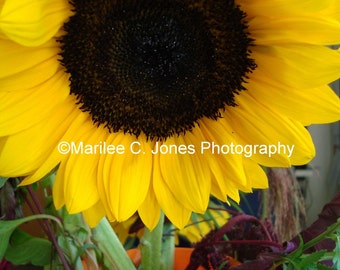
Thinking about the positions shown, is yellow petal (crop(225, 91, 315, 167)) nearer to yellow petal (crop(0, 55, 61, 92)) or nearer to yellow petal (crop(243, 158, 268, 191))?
yellow petal (crop(243, 158, 268, 191))

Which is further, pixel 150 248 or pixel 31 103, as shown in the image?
pixel 150 248

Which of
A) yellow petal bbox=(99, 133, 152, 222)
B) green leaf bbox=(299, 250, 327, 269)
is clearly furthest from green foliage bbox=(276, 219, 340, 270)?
yellow petal bbox=(99, 133, 152, 222)

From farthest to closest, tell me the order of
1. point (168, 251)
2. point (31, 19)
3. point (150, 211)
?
point (168, 251), point (150, 211), point (31, 19)

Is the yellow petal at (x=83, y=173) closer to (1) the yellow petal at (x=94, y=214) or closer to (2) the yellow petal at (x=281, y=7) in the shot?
(1) the yellow petal at (x=94, y=214)

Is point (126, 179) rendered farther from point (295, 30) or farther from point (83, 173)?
point (295, 30)

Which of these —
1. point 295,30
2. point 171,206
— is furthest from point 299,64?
point 171,206

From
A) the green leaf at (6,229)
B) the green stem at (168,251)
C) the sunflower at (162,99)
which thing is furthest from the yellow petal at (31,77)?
the green stem at (168,251)
